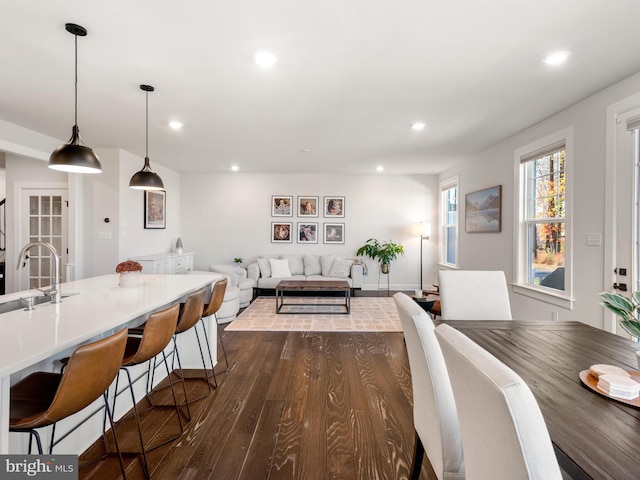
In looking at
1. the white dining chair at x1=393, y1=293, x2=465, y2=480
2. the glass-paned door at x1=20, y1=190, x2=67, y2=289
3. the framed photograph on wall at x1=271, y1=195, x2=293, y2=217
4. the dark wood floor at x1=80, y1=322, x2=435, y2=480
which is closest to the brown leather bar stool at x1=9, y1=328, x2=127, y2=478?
the dark wood floor at x1=80, y1=322, x2=435, y2=480

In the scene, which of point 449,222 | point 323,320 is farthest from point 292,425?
point 449,222

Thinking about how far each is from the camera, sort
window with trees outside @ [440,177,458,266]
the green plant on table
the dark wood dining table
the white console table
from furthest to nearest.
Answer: window with trees outside @ [440,177,458,266] → the white console table → the green plant on table → the dark wood dining table

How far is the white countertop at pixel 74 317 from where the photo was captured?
3.91 ft

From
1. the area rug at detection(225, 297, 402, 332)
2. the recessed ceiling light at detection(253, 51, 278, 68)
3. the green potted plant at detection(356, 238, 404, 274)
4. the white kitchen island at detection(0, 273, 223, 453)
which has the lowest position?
the area rug at detection(225, 297, 402, 332)

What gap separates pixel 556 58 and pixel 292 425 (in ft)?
10.3

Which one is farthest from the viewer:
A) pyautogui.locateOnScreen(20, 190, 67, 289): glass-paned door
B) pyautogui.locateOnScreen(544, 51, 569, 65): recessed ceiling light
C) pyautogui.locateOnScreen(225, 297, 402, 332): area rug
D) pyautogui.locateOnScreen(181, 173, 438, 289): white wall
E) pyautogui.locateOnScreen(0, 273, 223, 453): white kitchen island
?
pyautogui.locateOnScreen(181, 173, 438, 289): white wall

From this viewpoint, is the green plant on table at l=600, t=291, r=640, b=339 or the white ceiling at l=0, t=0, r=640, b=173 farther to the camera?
the white ceiling at l=0, t=0, r=640, b=173

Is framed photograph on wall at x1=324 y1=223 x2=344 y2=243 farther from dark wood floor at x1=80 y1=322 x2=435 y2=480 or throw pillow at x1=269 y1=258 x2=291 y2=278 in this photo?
dark wood floor at x1=80 y1=322 x2=435 y2=480

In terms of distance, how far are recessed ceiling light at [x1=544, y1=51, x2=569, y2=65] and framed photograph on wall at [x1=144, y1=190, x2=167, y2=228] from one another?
5640 millimetres

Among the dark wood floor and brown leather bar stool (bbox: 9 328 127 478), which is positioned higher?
brown leather bar stool (bbox: 9 328 127 478)

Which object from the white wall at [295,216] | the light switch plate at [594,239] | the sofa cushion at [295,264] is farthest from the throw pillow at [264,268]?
the light switch plate at [594,239]

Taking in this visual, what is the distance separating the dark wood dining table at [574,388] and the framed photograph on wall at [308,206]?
5.24 metres

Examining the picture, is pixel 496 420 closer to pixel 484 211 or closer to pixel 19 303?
pixel 19 303

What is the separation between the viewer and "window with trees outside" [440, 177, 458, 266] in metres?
6.06
